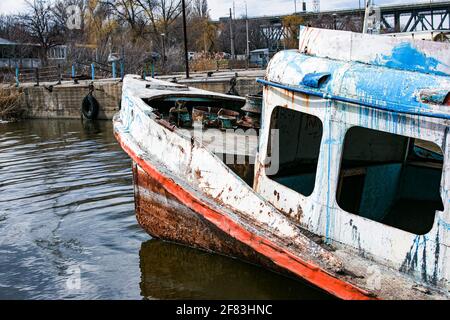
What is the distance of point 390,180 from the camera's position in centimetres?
549

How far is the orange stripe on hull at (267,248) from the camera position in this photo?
3.86m

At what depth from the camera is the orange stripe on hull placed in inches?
152

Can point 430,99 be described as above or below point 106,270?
above

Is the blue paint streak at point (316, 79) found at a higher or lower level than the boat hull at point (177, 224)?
higher

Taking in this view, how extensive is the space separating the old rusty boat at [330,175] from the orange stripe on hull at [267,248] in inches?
0.4

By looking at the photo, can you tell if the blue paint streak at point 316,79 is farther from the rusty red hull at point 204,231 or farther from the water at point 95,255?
the water at point 95,255

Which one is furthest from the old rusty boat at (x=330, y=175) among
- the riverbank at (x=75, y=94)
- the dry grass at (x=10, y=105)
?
the dry grass at (x=10, y=105)

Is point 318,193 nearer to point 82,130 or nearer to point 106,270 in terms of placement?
point 106,270

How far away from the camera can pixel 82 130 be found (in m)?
17.8

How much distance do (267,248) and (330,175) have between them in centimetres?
79
